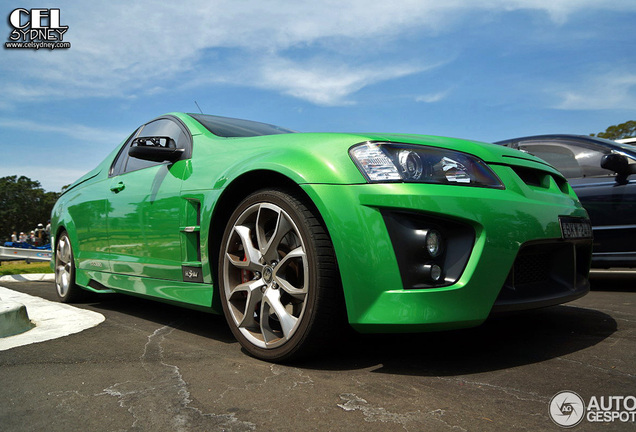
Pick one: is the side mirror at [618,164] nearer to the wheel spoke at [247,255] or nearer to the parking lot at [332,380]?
the parking lot at [332,380]

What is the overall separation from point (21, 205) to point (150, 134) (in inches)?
2895

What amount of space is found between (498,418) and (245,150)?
5.78ft

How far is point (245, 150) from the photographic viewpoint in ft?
9.14

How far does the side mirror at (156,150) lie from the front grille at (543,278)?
202 centimetres

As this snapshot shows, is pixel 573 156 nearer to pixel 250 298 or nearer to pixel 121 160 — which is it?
pixel 250 298

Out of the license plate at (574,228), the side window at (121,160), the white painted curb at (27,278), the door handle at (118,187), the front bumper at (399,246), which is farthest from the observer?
the white painted curb at (27,278)

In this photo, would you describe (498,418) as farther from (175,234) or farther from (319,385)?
(175,234)

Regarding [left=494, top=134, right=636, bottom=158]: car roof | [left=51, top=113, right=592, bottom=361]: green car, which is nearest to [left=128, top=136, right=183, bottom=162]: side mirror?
[left=51, top=113, right=592, bottom=361]: green car

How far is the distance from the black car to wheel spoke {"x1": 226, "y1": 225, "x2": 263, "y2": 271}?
342 cm

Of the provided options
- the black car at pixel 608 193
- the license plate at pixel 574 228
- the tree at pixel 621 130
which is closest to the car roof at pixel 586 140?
the black car at pixel 608 193

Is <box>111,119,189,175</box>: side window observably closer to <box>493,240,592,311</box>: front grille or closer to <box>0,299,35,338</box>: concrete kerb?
<box>0,299,35,338</box>: concrete kerb

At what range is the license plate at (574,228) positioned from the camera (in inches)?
97.9

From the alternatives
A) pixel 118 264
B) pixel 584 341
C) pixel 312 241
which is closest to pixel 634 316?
pixel 584 341

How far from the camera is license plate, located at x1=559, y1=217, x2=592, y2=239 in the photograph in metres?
2.49
